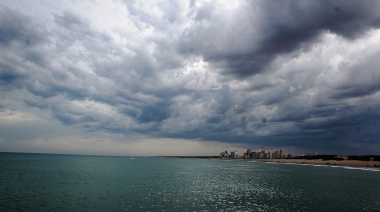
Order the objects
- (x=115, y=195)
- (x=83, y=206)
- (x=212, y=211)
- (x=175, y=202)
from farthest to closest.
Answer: (x=115, y=195) → (x=175, y=202) → (x=83, y=206) → (x=212, y=211)

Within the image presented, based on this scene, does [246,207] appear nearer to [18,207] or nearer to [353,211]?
[353,211]

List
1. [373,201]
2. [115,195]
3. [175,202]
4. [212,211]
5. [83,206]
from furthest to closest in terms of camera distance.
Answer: [115,195] < [373,201] < [175,202] < [83,206] < [212,211]

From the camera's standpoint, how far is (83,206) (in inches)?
1519

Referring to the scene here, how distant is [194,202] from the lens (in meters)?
43.0

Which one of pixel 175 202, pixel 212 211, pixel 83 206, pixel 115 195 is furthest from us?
pixel 115 195

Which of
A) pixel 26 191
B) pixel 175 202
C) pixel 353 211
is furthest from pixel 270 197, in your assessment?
pixel 26 191

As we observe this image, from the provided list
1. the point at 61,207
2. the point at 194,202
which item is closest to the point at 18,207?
the point at 61,207

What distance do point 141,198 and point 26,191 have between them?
29034mm

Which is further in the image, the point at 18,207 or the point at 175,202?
the point at 175,202

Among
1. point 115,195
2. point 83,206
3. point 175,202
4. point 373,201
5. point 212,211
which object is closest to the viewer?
point 212,211

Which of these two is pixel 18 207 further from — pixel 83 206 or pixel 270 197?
pixel 270 197

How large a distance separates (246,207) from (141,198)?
2207 cm

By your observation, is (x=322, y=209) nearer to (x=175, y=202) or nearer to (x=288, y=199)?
(x=288, y=199)

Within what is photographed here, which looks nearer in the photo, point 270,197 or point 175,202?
point 175,202
